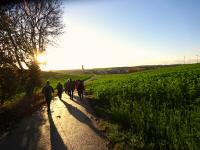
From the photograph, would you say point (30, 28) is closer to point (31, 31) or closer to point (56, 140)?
point (31, 31)

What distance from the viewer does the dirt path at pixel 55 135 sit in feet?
37.8

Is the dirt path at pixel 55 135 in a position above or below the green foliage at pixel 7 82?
below

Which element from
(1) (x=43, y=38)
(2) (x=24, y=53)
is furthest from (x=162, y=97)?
(1) (x=43, y=38)

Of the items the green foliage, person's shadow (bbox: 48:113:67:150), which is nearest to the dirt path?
person's shadow (bbox: 48:113:67:150)

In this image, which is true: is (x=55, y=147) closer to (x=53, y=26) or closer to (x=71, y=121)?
(x=71, y=121)

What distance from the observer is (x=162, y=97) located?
20.7m

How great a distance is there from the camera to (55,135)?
43.5 feet

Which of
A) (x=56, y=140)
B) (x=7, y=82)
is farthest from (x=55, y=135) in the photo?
(x=7, y=82)

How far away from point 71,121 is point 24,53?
786 inches

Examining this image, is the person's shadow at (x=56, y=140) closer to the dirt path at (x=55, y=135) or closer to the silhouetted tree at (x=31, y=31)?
the dirt path at (x=55, y=135)

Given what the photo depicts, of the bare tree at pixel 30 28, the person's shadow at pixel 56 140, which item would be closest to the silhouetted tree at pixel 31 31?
the bare tree at pixel 30 28

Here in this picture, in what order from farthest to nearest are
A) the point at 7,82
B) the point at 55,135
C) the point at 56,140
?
the point at 7,82
the point at 55,135
the point at 56,140

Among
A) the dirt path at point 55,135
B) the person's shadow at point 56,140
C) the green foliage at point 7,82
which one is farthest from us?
the green foliage at point 7,82

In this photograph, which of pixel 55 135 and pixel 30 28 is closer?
pixel 55 135
